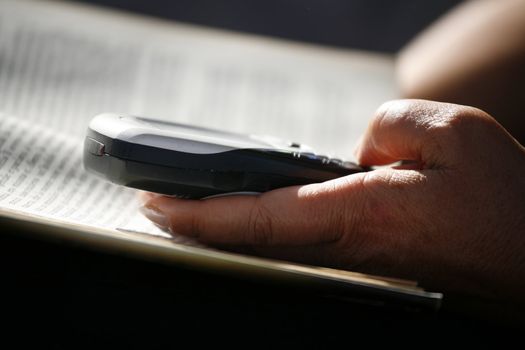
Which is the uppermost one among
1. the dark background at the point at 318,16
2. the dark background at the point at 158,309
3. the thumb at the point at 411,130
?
the dark background at the point at 318,16

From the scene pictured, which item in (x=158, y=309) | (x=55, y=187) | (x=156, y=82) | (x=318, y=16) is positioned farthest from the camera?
(x=318, y=16)

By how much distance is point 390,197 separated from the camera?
0.38 m

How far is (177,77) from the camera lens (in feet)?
2.30

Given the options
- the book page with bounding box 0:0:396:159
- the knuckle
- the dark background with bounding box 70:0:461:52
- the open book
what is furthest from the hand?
the dark background with bounding box 70:0:461:52

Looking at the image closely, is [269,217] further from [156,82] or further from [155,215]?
[156,82]

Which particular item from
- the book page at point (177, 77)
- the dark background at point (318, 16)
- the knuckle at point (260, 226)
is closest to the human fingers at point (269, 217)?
the knuckle at point (260, 226)

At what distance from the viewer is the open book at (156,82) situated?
58cm

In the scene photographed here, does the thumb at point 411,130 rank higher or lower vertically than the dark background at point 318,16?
lower

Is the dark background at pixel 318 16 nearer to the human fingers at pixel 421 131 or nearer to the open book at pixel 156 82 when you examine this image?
the open book at pixel 156 82

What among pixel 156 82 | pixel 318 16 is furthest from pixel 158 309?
pixel 318 16

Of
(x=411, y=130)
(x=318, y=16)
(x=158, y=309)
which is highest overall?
(x=318, y=16)

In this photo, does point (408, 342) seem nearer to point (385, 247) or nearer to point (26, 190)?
point (385, 247)

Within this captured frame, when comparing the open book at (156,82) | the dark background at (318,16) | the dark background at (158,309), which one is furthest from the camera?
the dark background at (318,16)

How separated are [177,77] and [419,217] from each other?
1.34 ft
